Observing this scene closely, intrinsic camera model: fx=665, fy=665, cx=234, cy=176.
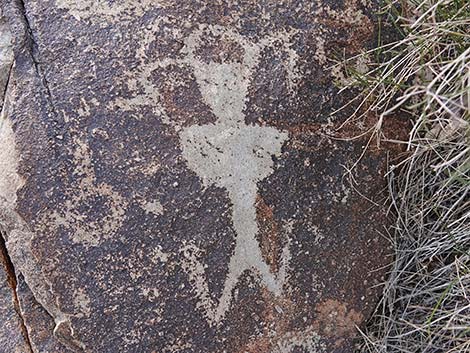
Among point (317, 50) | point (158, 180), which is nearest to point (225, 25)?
point (317, 50)

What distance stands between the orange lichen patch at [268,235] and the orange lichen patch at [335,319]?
126mm

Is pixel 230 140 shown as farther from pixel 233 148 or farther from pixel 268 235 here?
pixel 268 235

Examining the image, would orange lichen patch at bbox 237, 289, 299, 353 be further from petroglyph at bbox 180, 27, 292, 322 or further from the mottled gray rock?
the mottled gray rock

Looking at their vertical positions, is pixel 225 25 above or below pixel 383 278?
above

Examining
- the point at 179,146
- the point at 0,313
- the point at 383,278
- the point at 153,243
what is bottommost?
the point at 383,278

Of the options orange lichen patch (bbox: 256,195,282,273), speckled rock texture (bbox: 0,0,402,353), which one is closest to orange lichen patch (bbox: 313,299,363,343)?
speckled rock texture (bbox: 0,0,402,353)

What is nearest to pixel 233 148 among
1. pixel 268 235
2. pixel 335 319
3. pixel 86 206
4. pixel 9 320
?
pixel 268 235

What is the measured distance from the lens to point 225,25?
1.18 m

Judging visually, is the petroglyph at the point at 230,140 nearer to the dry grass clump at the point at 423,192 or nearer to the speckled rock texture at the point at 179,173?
the speckled rock texture at the point at 179,173

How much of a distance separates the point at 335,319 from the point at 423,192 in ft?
0.99

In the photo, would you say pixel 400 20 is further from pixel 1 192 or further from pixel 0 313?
pixel 0 313

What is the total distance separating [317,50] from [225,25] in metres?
0.17

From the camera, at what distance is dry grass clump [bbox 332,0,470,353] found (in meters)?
1.20

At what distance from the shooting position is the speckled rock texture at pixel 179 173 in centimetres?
112
